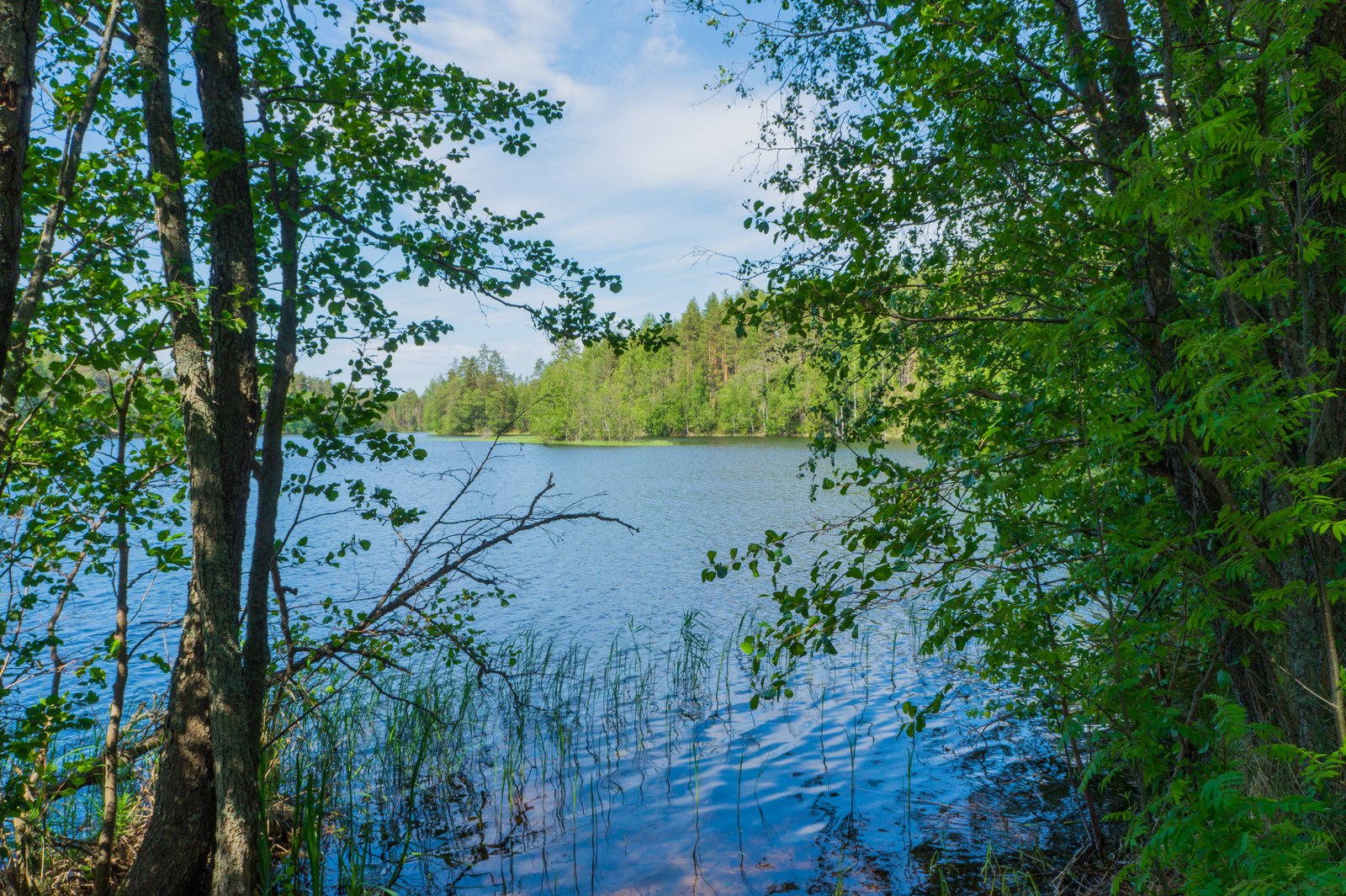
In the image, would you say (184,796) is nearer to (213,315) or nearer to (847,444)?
(213,315)

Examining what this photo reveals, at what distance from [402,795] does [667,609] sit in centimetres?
628

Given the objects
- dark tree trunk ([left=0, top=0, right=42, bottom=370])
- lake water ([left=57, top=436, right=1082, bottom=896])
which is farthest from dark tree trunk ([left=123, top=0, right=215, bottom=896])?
dark tree trunk ([left=0, top=0, right=42, bottom=370])

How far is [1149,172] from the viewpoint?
2283 mm

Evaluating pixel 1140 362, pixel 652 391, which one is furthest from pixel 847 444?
pixel 652 391

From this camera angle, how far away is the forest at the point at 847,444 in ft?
8.29

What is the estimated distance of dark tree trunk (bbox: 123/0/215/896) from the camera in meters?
3.72

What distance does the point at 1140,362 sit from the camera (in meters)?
3.28

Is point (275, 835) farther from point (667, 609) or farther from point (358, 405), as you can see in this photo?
point (667, 609)

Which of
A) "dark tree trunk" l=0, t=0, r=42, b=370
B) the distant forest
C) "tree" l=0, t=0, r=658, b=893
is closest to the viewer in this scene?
"dark tree trunk" l=0, t=0, r=42, b=370

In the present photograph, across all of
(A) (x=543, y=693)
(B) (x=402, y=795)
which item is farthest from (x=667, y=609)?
(B) (x=402, y=795)

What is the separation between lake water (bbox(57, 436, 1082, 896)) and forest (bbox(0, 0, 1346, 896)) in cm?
5

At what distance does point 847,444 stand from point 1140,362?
1492 mm

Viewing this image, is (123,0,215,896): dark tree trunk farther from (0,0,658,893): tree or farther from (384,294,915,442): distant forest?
(384,294,915,442): distant forest

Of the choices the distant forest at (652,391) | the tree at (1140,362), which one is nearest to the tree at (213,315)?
the tree at (1140,362)
